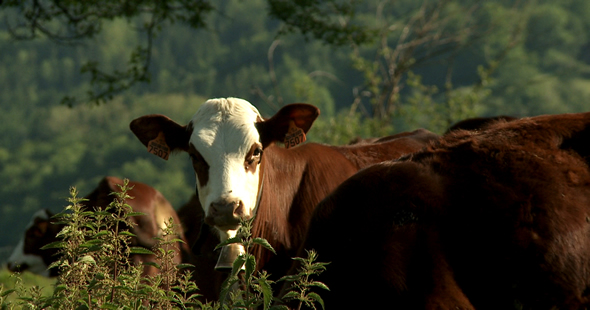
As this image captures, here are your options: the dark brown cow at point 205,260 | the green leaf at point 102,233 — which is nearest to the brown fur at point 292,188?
the dark brown cow at point 205,260

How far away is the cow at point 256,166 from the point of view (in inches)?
194

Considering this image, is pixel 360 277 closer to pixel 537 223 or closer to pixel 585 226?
pixel 537 223

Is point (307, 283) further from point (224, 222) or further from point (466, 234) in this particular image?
point (224, 222)

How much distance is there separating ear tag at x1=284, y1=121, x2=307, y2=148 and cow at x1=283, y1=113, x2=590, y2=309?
2.63 meters

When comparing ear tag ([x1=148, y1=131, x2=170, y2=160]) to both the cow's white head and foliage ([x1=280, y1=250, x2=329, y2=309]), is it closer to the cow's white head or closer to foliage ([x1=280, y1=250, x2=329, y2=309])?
the cow's white head

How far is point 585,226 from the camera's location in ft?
8.85

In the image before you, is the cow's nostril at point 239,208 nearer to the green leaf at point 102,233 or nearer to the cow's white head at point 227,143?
the cow's white head at point 227,143

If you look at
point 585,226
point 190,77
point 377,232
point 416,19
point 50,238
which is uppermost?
point 585,226

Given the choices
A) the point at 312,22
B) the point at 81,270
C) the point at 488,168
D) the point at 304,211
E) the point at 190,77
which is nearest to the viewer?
the point at 81,270

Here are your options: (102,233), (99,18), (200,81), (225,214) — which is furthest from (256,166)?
(200,81)

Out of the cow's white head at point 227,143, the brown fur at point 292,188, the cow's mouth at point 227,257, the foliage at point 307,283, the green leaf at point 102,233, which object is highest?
the foliage at point 307,283

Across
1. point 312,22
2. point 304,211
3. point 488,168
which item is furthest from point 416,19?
point 488,168

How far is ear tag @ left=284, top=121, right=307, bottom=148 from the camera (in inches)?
219

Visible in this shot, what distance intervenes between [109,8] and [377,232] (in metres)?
10.5
